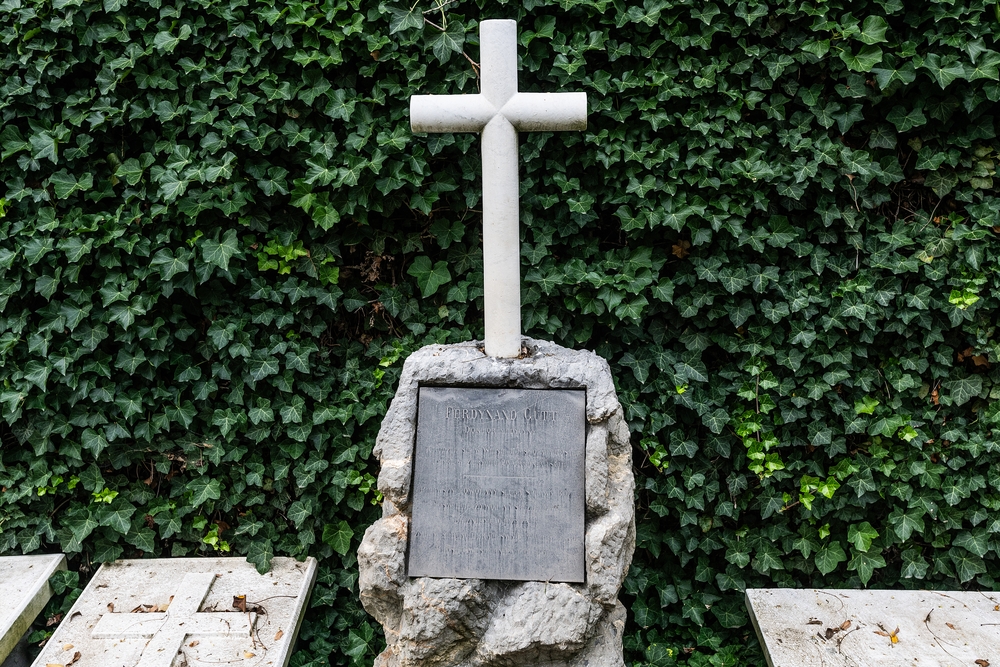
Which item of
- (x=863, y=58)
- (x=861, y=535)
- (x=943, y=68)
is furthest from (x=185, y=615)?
(x=943, y=68)

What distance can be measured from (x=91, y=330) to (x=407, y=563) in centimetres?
199

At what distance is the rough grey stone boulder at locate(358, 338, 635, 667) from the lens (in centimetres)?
262

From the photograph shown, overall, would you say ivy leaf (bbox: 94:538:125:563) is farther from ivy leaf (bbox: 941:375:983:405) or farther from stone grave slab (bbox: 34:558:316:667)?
ivy leaf (bbox: 941:375:983:405)

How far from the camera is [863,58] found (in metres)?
3.24

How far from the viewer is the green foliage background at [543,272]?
3.35 meters

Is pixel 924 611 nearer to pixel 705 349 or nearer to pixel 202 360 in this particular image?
pixel 705 349

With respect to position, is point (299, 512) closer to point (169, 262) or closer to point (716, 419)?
point (169, 262)

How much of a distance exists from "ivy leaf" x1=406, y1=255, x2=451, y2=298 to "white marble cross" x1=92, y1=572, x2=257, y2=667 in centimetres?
166

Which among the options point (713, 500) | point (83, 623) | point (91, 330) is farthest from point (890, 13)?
point (83, 623)

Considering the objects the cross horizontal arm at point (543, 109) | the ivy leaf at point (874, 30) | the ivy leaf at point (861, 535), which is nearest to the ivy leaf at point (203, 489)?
the cross horizontal arm at point (543, 109)

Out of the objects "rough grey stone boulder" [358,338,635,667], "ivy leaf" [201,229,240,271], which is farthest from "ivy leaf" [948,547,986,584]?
"ivy leaf" [201,229,240,271]

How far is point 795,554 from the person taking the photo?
12.1 ft

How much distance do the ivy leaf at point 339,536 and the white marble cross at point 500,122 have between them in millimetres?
1502

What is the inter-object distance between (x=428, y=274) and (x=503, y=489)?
1.27 metres
